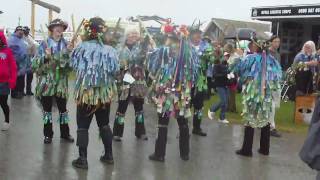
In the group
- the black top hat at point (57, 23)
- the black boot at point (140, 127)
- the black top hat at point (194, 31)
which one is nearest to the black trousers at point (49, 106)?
the black top hat at point (57, 23)

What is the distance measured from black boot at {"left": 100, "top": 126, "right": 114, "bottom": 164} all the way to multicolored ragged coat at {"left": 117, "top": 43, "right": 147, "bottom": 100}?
1.34 metres

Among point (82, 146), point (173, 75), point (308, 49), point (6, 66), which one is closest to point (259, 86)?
point (173, 75)

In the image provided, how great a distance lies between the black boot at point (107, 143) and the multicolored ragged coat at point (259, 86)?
A: 90.1 inches

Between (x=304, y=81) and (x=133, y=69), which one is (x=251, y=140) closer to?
(x=133, y=69)

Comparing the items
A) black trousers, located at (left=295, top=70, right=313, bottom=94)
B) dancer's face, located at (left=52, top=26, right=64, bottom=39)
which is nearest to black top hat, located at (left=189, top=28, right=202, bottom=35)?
dancer's face, located at (left=52, top=26, right=64, bottom=39)

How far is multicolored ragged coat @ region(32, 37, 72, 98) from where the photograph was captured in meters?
7.87

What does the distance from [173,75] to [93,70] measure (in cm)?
121

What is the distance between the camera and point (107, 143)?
7.01m

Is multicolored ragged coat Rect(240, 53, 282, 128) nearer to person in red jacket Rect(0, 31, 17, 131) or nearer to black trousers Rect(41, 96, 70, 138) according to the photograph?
black trousers Rect(41, 96, 70, 138)

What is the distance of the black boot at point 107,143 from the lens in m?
6.93

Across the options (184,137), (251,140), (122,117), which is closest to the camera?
(184,137)

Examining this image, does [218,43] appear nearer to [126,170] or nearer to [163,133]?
[163,133]

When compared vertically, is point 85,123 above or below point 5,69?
below

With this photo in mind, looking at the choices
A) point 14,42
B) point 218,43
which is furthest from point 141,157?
point 14,42
